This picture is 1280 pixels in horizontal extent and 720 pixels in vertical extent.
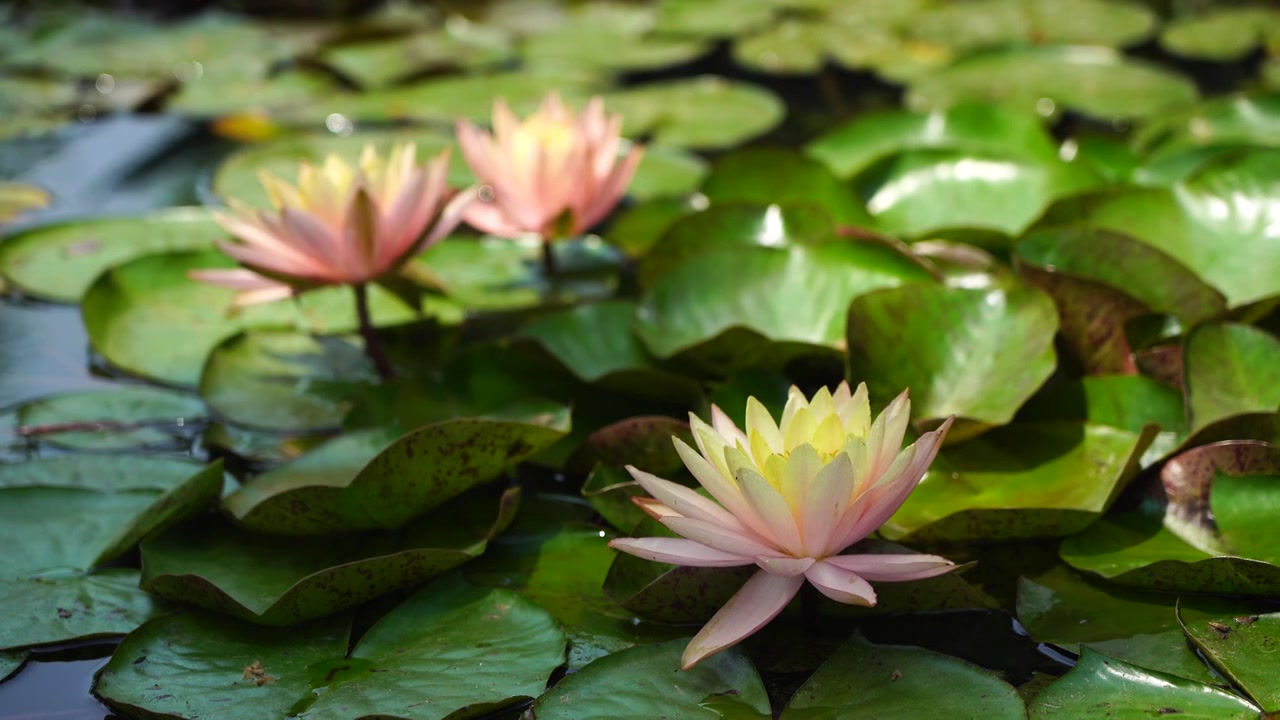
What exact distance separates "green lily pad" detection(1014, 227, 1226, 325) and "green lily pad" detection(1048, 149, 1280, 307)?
0.12 m

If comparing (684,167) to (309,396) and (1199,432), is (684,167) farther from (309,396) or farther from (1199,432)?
(1199,432)

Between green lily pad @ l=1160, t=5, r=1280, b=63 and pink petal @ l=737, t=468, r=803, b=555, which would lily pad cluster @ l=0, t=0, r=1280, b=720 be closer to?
pink petal @ l=737, t=468, r=803, b=555

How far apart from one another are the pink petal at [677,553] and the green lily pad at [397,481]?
35 centimetres

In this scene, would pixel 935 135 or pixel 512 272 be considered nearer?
pixel 512 272

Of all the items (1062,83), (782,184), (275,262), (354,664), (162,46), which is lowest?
(1062,83)

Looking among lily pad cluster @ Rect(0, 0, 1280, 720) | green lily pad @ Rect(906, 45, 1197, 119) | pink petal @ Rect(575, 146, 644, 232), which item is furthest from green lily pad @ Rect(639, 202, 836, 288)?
green lily pad @ Rect(906, 45, 1197, 119)

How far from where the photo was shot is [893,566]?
47.7 inches

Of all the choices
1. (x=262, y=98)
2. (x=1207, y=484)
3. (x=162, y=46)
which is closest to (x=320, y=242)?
(x=1207, y=484)

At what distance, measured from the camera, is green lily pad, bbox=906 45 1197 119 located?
131 inches

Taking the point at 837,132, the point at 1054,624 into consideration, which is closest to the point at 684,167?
the point at 837,132

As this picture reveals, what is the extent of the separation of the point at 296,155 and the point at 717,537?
2.28 m

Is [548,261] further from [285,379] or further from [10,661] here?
[10,661]

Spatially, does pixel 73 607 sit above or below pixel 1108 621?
above

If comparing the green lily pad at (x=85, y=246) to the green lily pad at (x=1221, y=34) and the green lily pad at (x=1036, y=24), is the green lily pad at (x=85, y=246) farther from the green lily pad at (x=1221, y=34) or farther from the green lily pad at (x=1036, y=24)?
the green lily pad at (x=1221, y=34)
